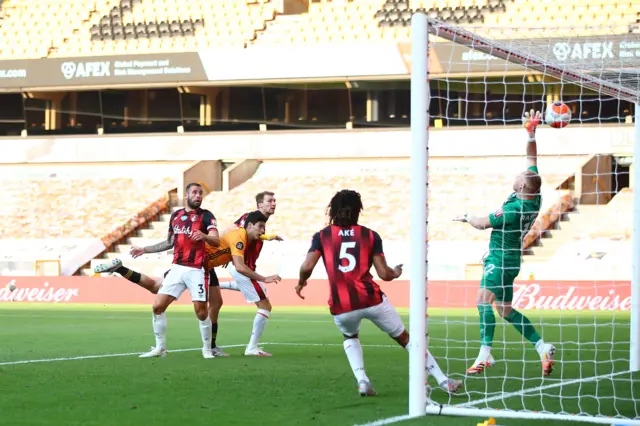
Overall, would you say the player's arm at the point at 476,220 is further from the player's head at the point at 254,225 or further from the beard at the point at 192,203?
the beard at the point at 192,203

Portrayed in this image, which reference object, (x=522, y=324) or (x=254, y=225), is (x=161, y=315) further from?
(x=522, y=324)

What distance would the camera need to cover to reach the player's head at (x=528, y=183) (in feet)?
35.6

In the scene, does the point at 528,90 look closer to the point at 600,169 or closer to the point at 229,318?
the point at 600,169

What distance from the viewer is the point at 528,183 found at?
10969 mm

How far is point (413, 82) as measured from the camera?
8539 millimetres

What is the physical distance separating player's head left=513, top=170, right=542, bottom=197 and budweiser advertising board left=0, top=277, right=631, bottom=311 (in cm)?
1299

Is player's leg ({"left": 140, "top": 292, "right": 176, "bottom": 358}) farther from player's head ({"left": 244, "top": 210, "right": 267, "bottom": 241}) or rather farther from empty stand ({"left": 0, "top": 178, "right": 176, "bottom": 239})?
empty stand ({"left": 0, "top": 178, "right": 176, "bottom": 239})

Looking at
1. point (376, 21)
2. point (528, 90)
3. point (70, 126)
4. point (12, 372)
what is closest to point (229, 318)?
point (12, 372)

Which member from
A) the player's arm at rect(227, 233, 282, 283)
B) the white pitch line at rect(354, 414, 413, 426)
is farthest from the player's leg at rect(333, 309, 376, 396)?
the player's arm at rect(227, 233, 282, 283)

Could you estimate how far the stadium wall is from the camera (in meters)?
37.9

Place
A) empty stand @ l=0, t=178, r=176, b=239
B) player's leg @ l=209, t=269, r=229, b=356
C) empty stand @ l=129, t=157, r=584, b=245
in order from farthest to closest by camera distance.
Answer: empty stand @ l=0, t=178, r=176, b=239, empty stand @ l=129, t=157, r=584, b=245, player's leg @ l=209, t=269, r=229, b=356

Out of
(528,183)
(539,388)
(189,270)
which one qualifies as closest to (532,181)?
(528,183)

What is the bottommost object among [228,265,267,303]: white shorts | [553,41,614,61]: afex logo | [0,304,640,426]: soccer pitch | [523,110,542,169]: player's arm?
[0,304,640,426]: soccer pitch

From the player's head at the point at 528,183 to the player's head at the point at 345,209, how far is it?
233cm
